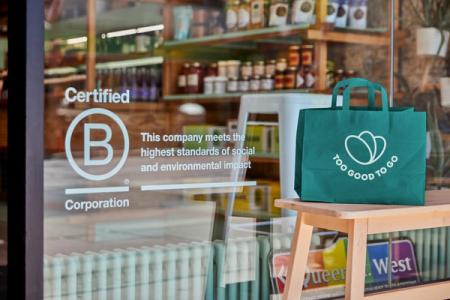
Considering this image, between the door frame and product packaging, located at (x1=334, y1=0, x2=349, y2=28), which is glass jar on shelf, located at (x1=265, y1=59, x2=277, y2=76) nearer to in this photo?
product packaging, located at (x1=334, y1=0, x2=349, y2=28)

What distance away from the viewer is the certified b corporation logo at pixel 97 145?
2.81 metres

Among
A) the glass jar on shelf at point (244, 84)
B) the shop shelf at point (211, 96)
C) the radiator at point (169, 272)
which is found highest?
the glass jar on shelf at point (244, 84)

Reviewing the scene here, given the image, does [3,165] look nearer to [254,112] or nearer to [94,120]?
[94,120]

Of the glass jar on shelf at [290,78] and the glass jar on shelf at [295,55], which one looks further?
the glass jar on shelf at [295,55]

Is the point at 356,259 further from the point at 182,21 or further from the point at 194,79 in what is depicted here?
the point at 182,21

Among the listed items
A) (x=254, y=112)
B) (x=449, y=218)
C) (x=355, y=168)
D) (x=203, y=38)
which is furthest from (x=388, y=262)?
(x=203, y=38)

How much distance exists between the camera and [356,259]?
7.78 ft

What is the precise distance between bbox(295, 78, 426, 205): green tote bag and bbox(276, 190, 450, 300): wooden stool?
4 cm

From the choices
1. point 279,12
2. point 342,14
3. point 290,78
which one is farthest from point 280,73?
point 342,14

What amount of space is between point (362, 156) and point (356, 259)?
0.31 metres

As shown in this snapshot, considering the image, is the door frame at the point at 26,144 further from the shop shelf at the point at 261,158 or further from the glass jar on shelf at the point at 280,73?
the glass jar on shelf at the point at 280,73

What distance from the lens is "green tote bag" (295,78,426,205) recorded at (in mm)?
2467

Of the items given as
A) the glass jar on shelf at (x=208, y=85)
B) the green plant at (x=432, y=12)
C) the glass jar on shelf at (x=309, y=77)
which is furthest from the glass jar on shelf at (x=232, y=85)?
the green plant at (x=432, y=12)

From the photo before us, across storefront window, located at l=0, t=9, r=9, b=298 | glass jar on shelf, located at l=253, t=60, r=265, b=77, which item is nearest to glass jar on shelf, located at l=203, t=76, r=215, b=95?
glass jar on shelf, located at l=253, t=60, r=265, b=77
